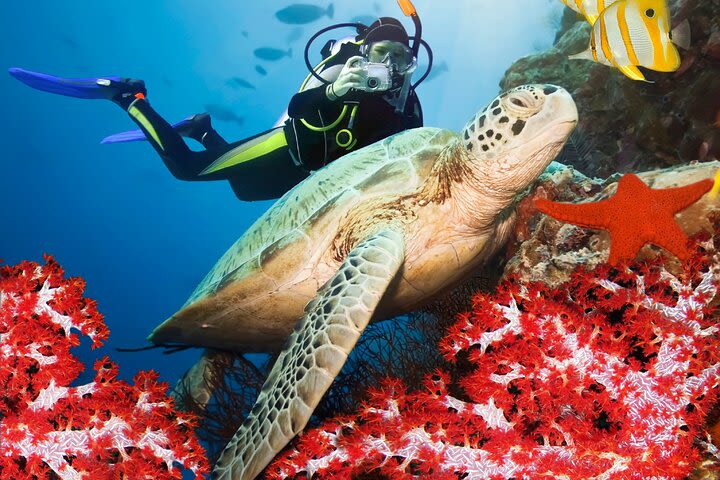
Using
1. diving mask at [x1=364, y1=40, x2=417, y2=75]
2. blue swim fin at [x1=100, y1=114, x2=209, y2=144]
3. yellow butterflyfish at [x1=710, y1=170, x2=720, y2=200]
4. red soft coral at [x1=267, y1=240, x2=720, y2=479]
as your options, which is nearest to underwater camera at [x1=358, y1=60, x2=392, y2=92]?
diving mask at [x1=364, y1=40, x2=417, y2=75]

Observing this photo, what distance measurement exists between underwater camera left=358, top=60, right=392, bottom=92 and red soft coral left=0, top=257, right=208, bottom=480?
2423 millimetres

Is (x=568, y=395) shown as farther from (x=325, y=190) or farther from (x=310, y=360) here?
(x=325, y=190)

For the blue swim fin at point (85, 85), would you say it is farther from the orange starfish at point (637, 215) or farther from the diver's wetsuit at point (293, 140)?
the orange starfish at point (637, 215)

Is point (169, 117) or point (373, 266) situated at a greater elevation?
point (169, 117)

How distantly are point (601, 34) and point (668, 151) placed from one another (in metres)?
1.60

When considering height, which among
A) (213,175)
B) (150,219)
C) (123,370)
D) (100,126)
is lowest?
(123,370)

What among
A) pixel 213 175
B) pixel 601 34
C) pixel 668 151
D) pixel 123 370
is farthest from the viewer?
pixel 123 370

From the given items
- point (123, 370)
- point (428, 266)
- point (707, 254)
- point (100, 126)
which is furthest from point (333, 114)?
point (100, 126)

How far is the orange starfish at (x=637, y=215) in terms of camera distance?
127 cm

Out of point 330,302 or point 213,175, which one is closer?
point 330,302

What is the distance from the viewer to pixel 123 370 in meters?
34.0

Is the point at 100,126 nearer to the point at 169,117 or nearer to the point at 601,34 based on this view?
the point at 169,117

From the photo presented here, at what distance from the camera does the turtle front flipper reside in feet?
4.81

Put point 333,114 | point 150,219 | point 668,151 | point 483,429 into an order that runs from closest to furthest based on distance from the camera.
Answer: point 483,429, point 668,151, point 333,114, point 150,219
